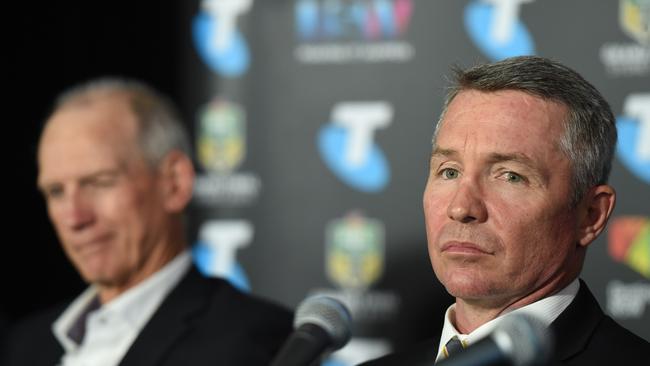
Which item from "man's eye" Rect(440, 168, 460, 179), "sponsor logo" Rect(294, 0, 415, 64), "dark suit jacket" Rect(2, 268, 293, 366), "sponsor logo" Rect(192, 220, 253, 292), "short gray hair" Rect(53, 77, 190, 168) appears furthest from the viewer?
"sponsor logo" Rect(192, 220, 253, 292)

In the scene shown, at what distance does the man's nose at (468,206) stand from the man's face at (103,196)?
1431 mm

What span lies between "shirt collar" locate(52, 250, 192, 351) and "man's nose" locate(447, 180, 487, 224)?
54.3 inches

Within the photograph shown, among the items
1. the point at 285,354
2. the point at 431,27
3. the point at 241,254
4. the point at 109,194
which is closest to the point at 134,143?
the point at 109,194

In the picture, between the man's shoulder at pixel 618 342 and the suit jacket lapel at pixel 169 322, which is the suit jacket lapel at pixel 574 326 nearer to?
the man's shoulder at pixel 618 342

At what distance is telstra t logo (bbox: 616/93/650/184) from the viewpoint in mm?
2871

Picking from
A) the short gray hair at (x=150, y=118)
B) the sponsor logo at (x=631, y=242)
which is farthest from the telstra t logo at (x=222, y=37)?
the sponsor logo at (x=631, y=242)

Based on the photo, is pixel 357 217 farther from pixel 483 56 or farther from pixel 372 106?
pixel 483 56

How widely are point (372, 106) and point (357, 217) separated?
36cm

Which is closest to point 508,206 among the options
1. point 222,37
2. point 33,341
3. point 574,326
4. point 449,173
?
point 449,173

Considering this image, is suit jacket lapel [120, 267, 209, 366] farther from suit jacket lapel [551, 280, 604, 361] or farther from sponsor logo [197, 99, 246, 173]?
suit jacket lapel [551, 280, 604, 361]

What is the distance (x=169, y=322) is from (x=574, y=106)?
1.45 m

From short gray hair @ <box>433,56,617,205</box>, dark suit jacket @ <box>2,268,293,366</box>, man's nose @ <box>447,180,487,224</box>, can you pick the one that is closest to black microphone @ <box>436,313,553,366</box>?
man's nose @ <box>447,180,487,224</box>

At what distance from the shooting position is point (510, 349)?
4.29 feet

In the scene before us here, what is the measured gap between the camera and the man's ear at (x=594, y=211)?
75.0 inches
